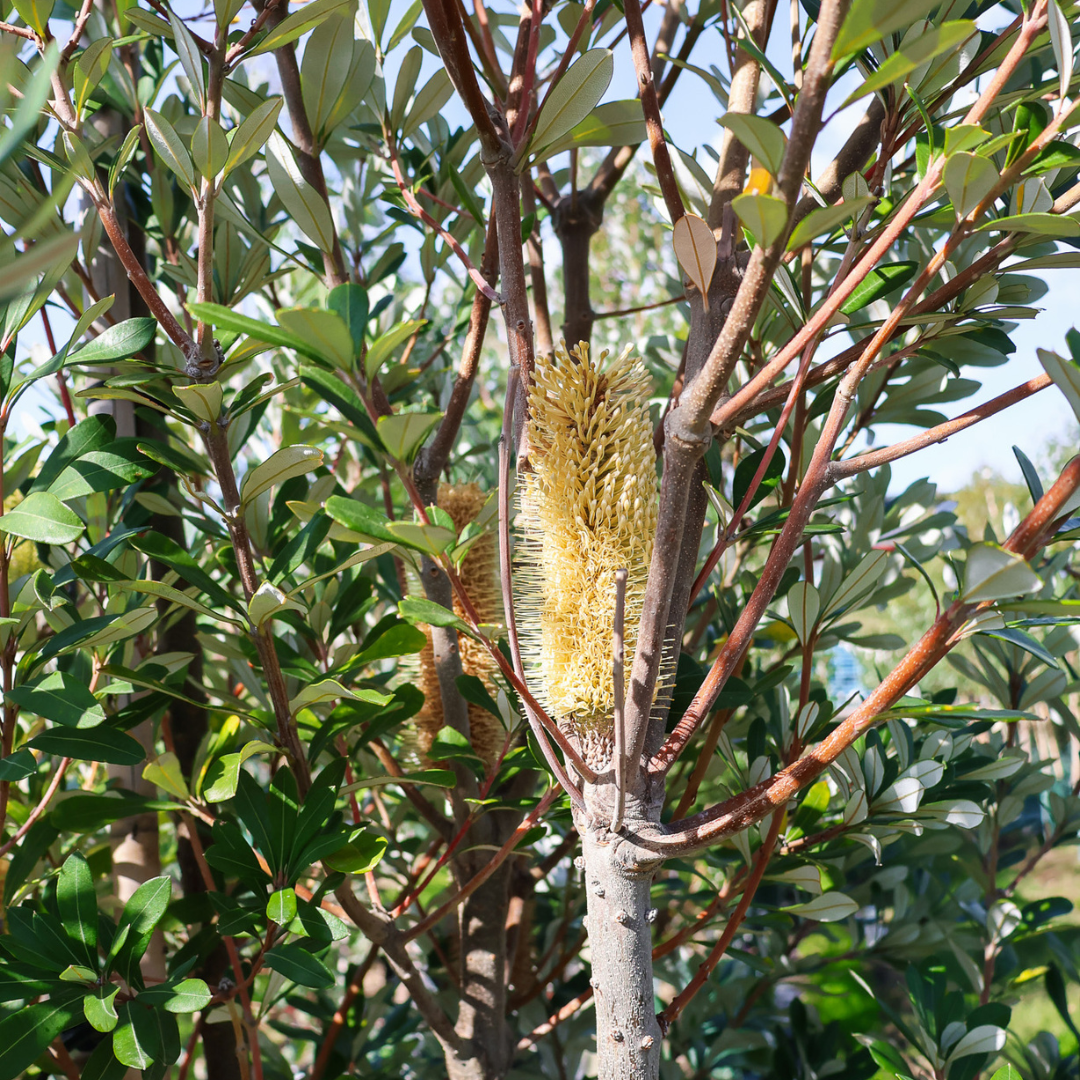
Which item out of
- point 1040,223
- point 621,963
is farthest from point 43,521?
point 1040,223

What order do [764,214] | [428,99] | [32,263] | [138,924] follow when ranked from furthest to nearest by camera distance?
[428,99], [138,924], [764,214], [32,263]

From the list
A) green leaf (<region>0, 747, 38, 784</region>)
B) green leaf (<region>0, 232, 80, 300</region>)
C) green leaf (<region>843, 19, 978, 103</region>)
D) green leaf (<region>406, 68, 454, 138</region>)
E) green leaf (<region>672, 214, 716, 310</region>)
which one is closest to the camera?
green leaf (<region>0, 232, 80, 300</region>)

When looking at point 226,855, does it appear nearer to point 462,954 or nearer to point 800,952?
point 462,954

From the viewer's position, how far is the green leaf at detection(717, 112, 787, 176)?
0.29m

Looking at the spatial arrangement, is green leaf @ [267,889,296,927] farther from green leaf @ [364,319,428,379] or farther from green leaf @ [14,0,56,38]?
green leaf @ [14,0,56,38]

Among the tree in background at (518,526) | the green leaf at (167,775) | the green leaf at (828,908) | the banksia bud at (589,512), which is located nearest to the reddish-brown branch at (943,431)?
the tree in background at (518,526)

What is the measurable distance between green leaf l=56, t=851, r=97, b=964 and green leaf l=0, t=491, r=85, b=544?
0.64ft

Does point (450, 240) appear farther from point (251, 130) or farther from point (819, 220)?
point (819, 220)

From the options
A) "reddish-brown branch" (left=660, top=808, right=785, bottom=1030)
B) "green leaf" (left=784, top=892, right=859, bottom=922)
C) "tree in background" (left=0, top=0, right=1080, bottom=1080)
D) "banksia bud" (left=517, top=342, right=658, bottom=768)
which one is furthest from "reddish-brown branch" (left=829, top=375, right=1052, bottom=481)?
"green leaf" (left=784, top=892, right=859, bottom=922)

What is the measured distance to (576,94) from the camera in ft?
1.43

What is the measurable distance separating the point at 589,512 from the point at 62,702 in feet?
1.02

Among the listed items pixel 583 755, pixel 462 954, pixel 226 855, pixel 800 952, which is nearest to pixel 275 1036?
pixel 800 952

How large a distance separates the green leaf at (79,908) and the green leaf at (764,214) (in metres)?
0.48

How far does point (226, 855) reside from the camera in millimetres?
515
